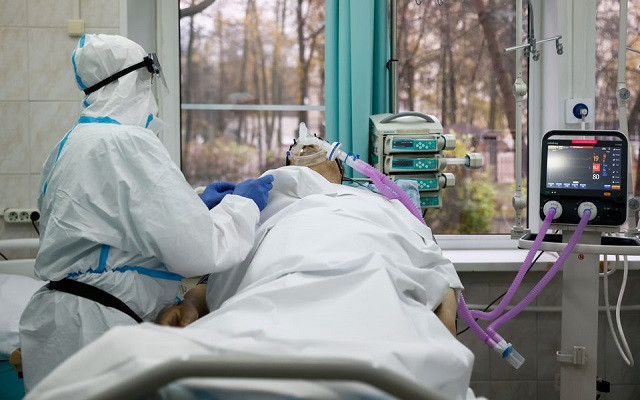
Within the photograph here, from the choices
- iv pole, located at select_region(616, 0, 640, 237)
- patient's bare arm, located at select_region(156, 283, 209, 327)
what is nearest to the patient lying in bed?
patient's bare arm, located at select_region(156, 283, 209, 327)

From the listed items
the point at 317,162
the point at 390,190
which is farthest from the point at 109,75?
the point at 390,190

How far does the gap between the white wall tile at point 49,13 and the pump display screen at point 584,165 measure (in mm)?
2076

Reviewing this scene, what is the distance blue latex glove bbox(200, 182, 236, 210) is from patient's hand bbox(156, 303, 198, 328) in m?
0.44

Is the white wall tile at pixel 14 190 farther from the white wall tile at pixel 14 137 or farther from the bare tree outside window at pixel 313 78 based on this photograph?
the bare tree outside window at pixel 313 78

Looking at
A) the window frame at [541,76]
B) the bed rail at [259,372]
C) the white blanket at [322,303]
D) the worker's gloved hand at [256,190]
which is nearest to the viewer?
the bed rail at [259,372]

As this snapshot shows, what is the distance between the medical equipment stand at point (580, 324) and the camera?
291cm

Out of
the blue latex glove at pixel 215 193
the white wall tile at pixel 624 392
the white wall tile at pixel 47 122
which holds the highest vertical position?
the white wall tile at pixel 47 122

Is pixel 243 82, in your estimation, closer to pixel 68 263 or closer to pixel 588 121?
pixel 588 121

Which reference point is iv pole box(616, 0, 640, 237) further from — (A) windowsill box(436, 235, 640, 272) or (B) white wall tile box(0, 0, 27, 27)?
(B) white wall tile box(0, 0, 27, 27)

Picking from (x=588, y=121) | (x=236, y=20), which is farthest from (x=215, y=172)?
(x=588, y=121)

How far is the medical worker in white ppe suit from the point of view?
204cm

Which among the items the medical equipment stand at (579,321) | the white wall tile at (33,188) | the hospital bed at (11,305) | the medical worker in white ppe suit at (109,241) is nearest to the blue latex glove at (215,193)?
the medical worker in white ppe suit at (109,241)

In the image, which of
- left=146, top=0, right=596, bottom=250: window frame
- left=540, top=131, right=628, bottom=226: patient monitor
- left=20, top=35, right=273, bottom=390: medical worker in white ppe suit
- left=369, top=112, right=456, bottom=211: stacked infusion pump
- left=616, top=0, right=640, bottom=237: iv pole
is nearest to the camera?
left=20, top=35, right=273, bottom=390: medical worker in white ppe suit

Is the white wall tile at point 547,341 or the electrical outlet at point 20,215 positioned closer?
the electrical outlet at point 20,215
